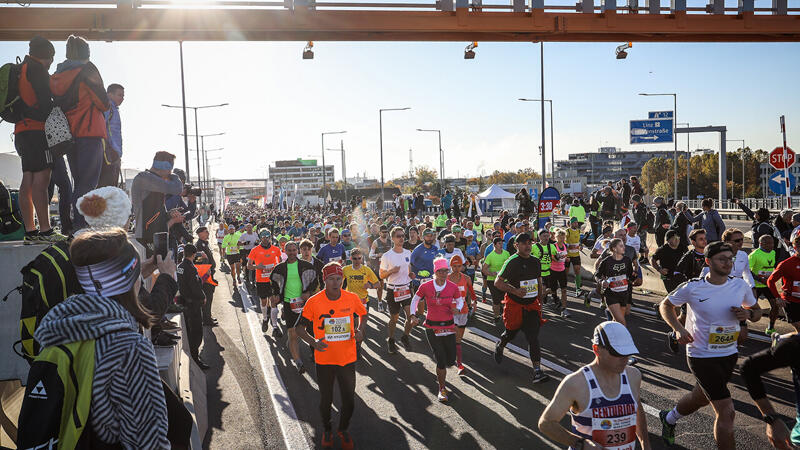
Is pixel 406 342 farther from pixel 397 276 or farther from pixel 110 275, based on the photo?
pixel 110 275

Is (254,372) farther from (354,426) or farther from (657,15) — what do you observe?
(657,15)

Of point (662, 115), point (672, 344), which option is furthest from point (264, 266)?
point (662, 115)

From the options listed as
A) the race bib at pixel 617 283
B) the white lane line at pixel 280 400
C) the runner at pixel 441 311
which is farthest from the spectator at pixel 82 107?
the race bib at pixel 617 283

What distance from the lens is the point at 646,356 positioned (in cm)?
864

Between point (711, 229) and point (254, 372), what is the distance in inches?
395

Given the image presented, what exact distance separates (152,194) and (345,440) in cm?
325

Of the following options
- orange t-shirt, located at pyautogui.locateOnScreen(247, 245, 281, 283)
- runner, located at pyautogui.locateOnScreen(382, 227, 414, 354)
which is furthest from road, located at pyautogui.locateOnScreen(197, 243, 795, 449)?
orange t-shirt, located at pyautogui.locateOnScreen(247, 245, 281, 283)

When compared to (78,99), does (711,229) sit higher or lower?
lower

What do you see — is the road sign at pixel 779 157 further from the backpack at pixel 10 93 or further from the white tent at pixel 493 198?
the white tent at pixel 493 198

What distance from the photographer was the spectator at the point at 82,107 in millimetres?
5373

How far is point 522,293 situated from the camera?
7.97 m

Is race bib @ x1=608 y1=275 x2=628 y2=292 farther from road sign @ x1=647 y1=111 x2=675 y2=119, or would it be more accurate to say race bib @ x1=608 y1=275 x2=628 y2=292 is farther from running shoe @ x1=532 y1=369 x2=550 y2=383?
road sign @ x1=647 y1=111 x2=675 y2=119

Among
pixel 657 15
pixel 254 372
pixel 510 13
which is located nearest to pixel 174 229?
pixel 254 372

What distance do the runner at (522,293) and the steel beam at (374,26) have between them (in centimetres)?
653
